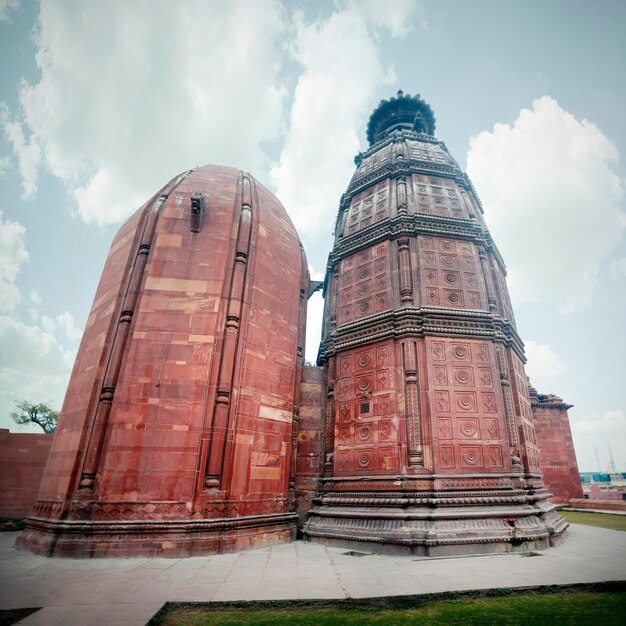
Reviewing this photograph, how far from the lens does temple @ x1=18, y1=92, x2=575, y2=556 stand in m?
9.15

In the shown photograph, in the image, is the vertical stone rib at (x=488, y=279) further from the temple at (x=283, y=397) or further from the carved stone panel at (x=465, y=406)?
the carved stone panel at (x=465, y=406)

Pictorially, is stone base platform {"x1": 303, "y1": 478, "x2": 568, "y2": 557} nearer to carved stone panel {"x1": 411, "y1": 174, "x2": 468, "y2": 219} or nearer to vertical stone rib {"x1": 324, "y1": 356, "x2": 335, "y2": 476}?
vertical stone rib {"x1": 324, "y1": 356, "x2": 335, "y2": 476}

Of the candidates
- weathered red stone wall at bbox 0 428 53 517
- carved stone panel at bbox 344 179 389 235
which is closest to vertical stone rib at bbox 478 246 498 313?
carved stone panel at bbox 344 179 389 235

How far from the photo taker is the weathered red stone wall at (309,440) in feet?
40.1

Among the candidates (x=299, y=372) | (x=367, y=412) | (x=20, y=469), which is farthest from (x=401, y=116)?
(x=20, y=469)

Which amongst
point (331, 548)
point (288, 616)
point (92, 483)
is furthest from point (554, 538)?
point (92, 483)

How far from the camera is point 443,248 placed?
1370 cm

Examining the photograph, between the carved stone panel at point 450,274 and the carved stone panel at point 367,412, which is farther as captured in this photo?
the carved stone panel at point 450,274

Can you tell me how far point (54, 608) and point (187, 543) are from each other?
3.80m

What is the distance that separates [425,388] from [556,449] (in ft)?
55.9

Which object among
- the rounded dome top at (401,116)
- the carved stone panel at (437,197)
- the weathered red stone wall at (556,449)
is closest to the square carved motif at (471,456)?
the carved stone panel at (437,197)

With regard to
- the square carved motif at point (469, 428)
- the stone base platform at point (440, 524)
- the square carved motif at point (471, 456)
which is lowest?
the stone base platform at point (440, 524)

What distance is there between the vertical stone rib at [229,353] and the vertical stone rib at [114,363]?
2634mm

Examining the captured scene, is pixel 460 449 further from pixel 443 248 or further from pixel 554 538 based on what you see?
pixel 443 248
